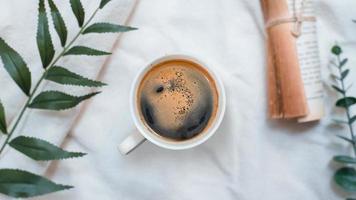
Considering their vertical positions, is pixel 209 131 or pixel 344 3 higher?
pixel 344 3

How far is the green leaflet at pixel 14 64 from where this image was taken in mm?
538

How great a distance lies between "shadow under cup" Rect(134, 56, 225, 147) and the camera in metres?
0.58

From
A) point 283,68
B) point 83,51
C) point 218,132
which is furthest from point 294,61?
point 83,51

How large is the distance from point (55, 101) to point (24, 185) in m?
0.10

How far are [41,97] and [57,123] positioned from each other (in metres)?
0.05

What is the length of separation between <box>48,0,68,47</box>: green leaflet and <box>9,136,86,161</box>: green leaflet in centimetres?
12

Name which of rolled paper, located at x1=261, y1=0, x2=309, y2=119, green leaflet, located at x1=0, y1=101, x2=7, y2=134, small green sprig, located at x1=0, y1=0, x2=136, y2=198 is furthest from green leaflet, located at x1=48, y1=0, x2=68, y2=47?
rolled paper, located at x1=261, y1=0, x2=309, y2=119

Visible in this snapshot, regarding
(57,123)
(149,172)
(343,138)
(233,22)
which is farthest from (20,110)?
(343,138)

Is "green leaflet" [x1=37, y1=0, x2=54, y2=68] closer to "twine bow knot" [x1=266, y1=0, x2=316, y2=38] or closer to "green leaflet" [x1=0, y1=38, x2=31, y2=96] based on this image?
"green leaflet" [x1=0, y1=38, x2=31, y2=96]

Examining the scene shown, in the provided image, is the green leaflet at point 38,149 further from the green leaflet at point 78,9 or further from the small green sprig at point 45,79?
the green leaflet at point 78,9

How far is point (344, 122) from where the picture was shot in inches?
23.4

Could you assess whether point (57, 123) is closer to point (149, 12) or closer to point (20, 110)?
point (20, 110)

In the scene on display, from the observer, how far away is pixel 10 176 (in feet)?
1.73

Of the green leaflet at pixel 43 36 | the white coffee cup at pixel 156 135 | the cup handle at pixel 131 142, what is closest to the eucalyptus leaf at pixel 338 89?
the white coffee cup at pixel 156 135
